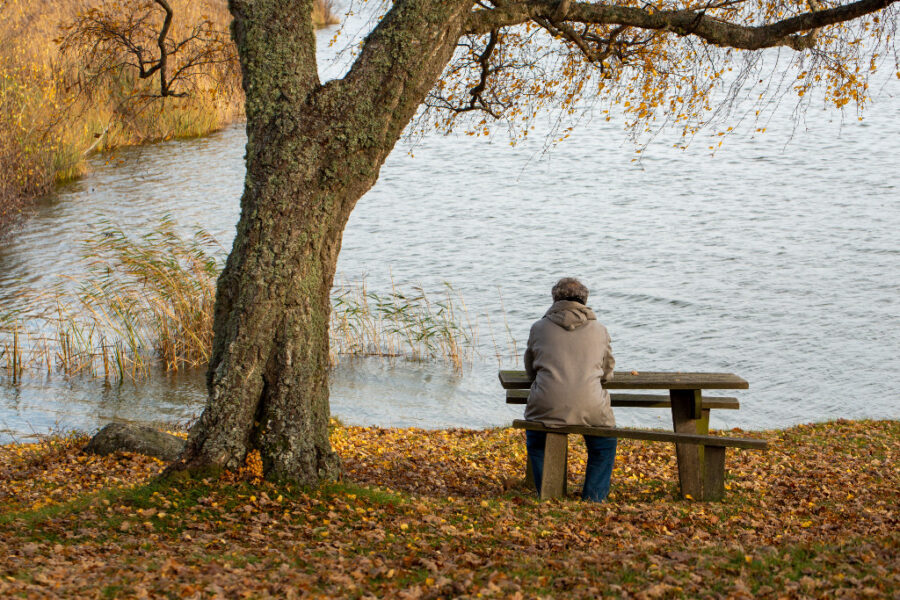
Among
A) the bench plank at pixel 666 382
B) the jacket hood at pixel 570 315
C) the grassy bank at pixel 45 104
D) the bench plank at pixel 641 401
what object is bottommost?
the bench plank at pixel 641 401

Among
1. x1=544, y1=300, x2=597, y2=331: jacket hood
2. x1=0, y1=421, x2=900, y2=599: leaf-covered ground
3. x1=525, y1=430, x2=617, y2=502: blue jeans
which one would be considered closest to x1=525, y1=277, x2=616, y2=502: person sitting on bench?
x1=544, y1=300, x2=597, y2=331: jacket hood

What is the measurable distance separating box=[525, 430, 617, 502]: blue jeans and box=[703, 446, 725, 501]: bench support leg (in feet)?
2.21

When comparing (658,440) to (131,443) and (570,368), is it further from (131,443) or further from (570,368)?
(131,443)

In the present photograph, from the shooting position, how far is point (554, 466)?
6.57 meters

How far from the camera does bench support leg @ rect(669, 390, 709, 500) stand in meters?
6.80

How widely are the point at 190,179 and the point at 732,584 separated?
76.4ft

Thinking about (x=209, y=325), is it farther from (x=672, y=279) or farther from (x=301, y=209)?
(x=672, y=279)

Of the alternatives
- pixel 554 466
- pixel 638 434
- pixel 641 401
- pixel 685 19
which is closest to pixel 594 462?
pixel 554 466

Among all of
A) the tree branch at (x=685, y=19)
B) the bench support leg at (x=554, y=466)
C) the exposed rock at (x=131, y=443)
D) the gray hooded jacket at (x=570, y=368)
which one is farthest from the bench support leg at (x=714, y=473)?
the exposed rock at (x=131, y=443)

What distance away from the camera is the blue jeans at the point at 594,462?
6652 millimetres

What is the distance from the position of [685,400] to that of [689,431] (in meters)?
0.26

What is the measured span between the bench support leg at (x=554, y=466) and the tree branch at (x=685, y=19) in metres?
3.02

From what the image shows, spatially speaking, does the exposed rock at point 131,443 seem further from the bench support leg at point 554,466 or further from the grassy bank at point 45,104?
the grassy bank at point 45,104

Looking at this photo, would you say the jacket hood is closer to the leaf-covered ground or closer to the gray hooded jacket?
the gray hooded jacket
